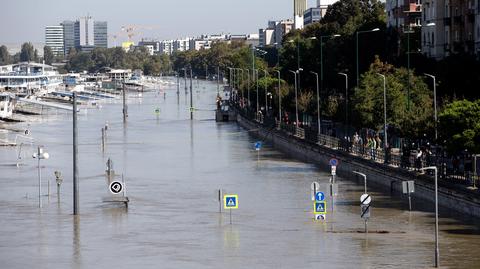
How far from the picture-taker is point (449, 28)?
8475cm

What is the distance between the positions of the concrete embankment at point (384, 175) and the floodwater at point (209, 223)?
725 mm

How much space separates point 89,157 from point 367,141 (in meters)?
19.6

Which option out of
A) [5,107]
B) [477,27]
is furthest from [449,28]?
[5,107]

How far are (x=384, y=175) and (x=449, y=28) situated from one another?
1287 inches

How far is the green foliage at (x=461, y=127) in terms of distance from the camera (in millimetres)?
45963

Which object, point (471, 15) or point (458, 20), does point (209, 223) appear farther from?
point (458, 20)

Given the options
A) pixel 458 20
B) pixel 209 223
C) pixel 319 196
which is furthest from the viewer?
pixel 458 20

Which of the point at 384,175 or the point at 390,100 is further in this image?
the point at 390,100

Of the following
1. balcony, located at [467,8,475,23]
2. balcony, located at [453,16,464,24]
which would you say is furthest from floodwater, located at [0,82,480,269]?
balcony, located at [453,16,464,24]

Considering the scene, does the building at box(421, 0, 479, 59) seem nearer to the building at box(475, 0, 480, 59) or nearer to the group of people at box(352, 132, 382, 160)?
the building at box(475, 0, 480, 59)

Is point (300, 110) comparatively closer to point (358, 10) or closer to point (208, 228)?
point (358, 10)

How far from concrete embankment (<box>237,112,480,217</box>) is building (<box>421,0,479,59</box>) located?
1126 centimetres

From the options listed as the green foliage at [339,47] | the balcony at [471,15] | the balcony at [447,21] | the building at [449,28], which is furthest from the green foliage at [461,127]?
the balcony at [447,21]

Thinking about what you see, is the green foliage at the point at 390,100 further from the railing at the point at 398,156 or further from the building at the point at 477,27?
the building at the point at 477,27
